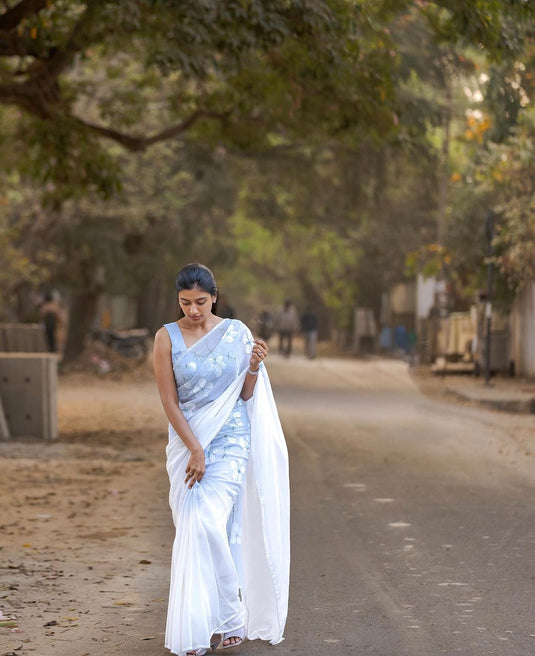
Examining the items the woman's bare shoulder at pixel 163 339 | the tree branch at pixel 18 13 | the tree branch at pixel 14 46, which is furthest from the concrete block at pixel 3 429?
the woman's bare shoulder at pixel 163 339

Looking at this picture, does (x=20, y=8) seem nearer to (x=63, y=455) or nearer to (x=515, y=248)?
(x=63, y=455)

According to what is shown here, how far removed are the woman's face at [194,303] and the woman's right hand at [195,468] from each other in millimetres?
641

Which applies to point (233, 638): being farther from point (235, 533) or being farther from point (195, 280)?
point (195, 280)

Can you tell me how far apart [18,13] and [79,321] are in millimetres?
25066

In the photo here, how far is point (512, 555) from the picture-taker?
8.34 m

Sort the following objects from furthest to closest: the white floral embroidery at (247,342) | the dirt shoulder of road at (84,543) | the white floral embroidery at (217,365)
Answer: the dirt shoulder of road at (84,543) → the white floral embroidery at (247,342) → the white floral embroidery at (217,365)

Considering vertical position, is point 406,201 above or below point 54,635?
above

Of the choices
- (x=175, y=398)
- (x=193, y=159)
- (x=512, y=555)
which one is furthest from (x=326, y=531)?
(x=193, y=159)

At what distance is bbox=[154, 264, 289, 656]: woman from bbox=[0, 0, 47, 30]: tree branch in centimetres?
805

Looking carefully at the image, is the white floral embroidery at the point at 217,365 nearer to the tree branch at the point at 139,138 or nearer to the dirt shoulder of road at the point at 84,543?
the dirt shoulder of road at the point at 84,543

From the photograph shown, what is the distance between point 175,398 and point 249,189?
3181 cm

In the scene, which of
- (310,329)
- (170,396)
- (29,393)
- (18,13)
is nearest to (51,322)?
(310,329)

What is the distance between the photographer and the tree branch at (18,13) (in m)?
13.3

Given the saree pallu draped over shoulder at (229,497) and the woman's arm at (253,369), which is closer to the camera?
the saree pallu draped over shoulder at (229,497)
